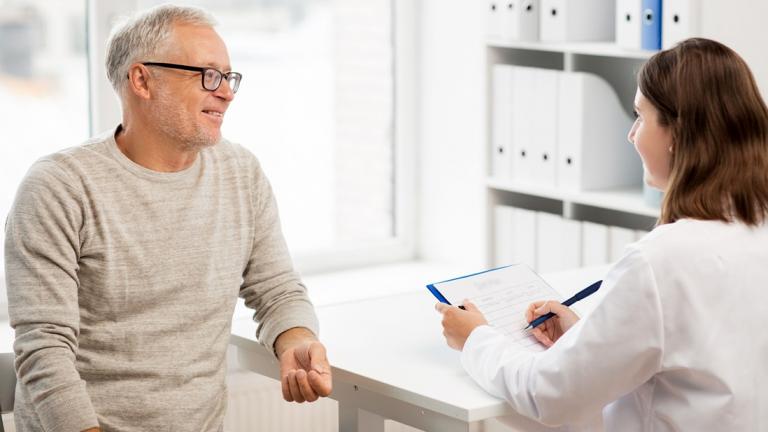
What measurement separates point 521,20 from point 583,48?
21 centimetres

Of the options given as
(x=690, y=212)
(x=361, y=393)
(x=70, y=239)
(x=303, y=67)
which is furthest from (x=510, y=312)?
(x=303, y=67)

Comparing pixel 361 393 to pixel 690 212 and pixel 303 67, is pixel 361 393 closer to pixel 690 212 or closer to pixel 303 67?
pixel 690 212

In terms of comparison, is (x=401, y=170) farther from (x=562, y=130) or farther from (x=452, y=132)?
(x=562, y=130)

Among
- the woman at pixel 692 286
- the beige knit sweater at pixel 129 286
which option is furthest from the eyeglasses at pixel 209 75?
the woman at pixel 692 286

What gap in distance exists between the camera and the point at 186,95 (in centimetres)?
195

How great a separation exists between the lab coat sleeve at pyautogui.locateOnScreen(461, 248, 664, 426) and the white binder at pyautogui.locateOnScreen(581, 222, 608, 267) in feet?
4.35

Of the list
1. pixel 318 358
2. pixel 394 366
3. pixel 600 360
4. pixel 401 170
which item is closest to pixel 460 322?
pixel 394 366

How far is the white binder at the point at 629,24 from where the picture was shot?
2777 mm

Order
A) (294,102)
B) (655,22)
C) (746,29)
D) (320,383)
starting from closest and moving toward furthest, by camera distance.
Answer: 1. (320,383)
2. (746,29)
3. (655,22)
4. (294,102)

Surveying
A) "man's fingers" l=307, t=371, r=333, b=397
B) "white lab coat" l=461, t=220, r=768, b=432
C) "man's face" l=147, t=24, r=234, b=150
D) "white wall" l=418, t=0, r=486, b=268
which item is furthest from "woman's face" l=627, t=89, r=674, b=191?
"white wall" l=418, t=0, r=486, b=268

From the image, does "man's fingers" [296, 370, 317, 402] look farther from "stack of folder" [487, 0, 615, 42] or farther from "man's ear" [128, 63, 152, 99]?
"stack of folder" [487, 0, 615, 42]

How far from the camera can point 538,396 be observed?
65.9 inches

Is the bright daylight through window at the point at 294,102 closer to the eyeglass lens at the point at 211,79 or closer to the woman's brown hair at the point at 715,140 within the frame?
the eyeglass lens at the point at 211,79

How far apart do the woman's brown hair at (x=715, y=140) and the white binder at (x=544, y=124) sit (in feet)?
4.59
